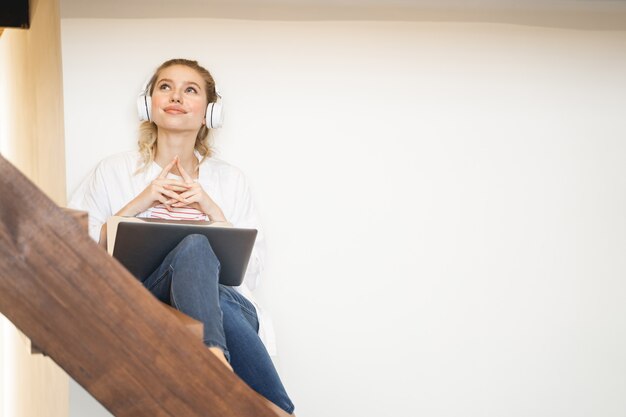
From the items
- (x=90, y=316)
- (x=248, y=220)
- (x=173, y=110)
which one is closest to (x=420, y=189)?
(x=248, y=220)

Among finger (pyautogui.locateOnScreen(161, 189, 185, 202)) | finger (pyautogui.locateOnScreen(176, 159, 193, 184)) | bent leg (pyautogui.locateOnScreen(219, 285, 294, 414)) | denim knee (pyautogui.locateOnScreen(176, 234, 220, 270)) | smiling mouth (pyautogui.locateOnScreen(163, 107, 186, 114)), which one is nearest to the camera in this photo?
denim knee (pyautogui.locateOnScreen(176, 234, 220, 270))

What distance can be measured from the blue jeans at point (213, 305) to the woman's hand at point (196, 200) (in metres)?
0.30

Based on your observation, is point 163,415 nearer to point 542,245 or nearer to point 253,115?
point 253,115

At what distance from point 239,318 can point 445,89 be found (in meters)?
1.37

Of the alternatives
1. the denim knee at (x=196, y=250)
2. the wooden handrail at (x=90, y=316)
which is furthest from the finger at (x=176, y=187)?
the wooden handrail at (x=90, y=316)

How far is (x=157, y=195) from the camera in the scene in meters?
2.74

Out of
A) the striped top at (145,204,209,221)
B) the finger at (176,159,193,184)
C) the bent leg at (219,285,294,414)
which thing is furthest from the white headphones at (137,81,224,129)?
the bent leg at (219,285,294,414)

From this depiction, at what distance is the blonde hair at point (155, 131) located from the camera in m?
3.02

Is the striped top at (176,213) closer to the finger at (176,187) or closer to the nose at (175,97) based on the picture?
the finger at (176,187)

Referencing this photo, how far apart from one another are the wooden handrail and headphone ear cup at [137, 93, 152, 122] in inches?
70.8

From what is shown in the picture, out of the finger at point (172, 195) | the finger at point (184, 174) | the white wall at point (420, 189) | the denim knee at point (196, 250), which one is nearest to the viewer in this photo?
the denim knee at point (196, 250)

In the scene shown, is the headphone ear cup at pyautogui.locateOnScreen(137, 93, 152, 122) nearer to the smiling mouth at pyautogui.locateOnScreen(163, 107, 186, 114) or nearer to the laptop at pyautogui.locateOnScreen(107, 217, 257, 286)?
the smiling mouth at pyautogui.locateOnScreen(163, 107, 186, 114)

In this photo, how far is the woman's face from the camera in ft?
9.71

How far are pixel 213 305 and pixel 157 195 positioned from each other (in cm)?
83
